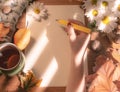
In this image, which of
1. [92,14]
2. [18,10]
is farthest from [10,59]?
[92,14]

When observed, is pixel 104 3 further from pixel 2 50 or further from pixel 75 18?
pixel 2 50

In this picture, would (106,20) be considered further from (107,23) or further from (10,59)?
(10,59)

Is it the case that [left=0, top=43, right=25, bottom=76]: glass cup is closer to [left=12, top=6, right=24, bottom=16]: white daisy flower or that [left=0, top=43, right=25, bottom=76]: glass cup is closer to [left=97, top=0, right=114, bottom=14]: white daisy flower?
[left=12, top=6, right=24, bottom=16]: white daisy flower

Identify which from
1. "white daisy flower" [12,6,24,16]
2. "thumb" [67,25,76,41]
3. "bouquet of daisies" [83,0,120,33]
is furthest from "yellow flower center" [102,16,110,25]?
"white daisy flower" [12,6,24,16]

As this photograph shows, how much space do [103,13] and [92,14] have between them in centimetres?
3

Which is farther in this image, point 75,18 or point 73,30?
point 75,18

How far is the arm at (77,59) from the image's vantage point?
80cm

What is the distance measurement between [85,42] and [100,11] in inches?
4.4

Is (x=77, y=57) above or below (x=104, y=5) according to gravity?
below

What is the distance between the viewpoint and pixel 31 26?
2.92ft

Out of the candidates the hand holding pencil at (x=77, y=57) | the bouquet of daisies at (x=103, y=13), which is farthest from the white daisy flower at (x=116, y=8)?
the hand holding pencil at (x=77, y=57)

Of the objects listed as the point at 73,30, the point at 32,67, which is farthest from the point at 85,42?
the point at 32,67

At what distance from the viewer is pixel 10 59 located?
812 millimetres

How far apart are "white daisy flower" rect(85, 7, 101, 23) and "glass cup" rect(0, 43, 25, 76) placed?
21cm
